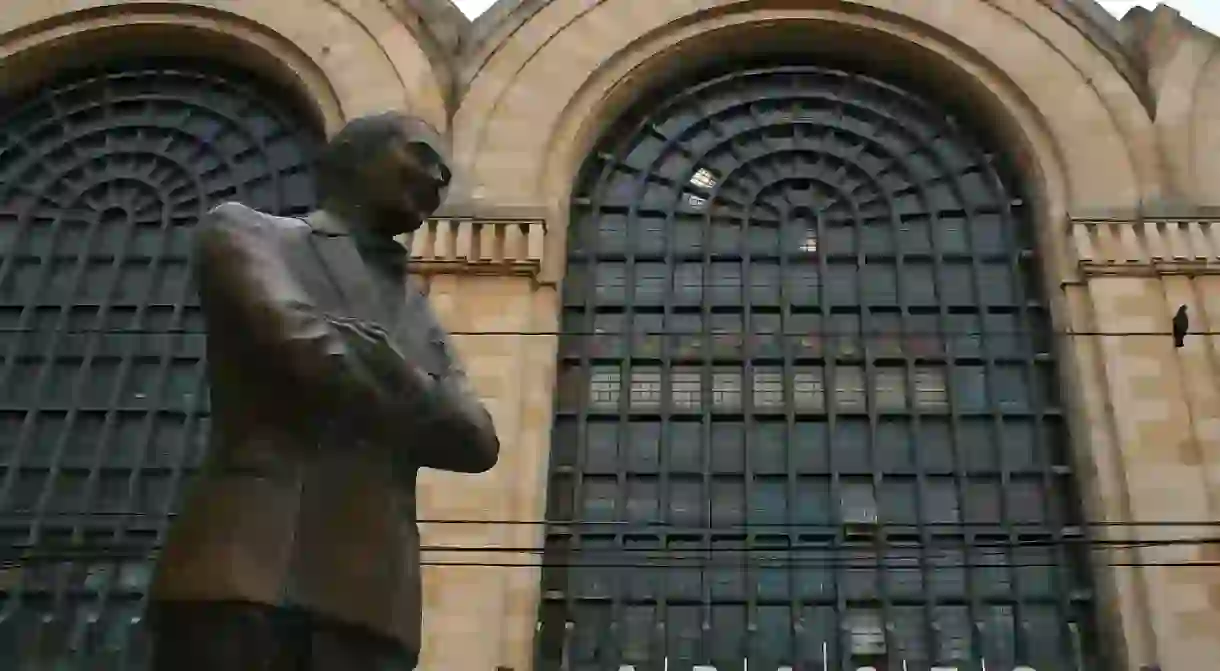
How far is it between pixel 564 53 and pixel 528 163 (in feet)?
5.60

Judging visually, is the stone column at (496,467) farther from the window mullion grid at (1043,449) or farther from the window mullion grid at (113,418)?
the window mullion grid at (1043,449)

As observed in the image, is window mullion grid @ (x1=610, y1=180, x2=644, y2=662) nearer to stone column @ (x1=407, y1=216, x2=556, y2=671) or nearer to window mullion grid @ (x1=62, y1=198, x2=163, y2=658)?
stone column @ (x1=407, y1=216, x2=556, y2=671)

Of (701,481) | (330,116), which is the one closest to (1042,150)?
(701,481)

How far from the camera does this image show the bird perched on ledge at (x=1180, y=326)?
472 inches

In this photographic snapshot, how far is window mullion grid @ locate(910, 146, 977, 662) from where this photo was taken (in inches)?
451

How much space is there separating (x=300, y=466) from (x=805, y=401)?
32.5 ft

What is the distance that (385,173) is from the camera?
3982 millimetres

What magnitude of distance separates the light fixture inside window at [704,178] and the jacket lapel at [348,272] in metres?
10.9

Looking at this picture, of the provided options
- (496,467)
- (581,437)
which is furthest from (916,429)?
(496,467)

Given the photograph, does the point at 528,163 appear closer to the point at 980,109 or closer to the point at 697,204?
the point at 697,204

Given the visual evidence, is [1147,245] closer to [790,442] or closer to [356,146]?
[790,442]

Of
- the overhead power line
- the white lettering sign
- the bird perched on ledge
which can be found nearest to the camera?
the white lettering sign

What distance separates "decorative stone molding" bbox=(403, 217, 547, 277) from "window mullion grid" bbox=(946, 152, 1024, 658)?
15.9ft

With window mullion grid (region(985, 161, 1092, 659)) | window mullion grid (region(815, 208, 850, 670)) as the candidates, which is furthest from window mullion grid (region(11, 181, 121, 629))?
window mullion grid (region(985, 161, 1092, 659))
